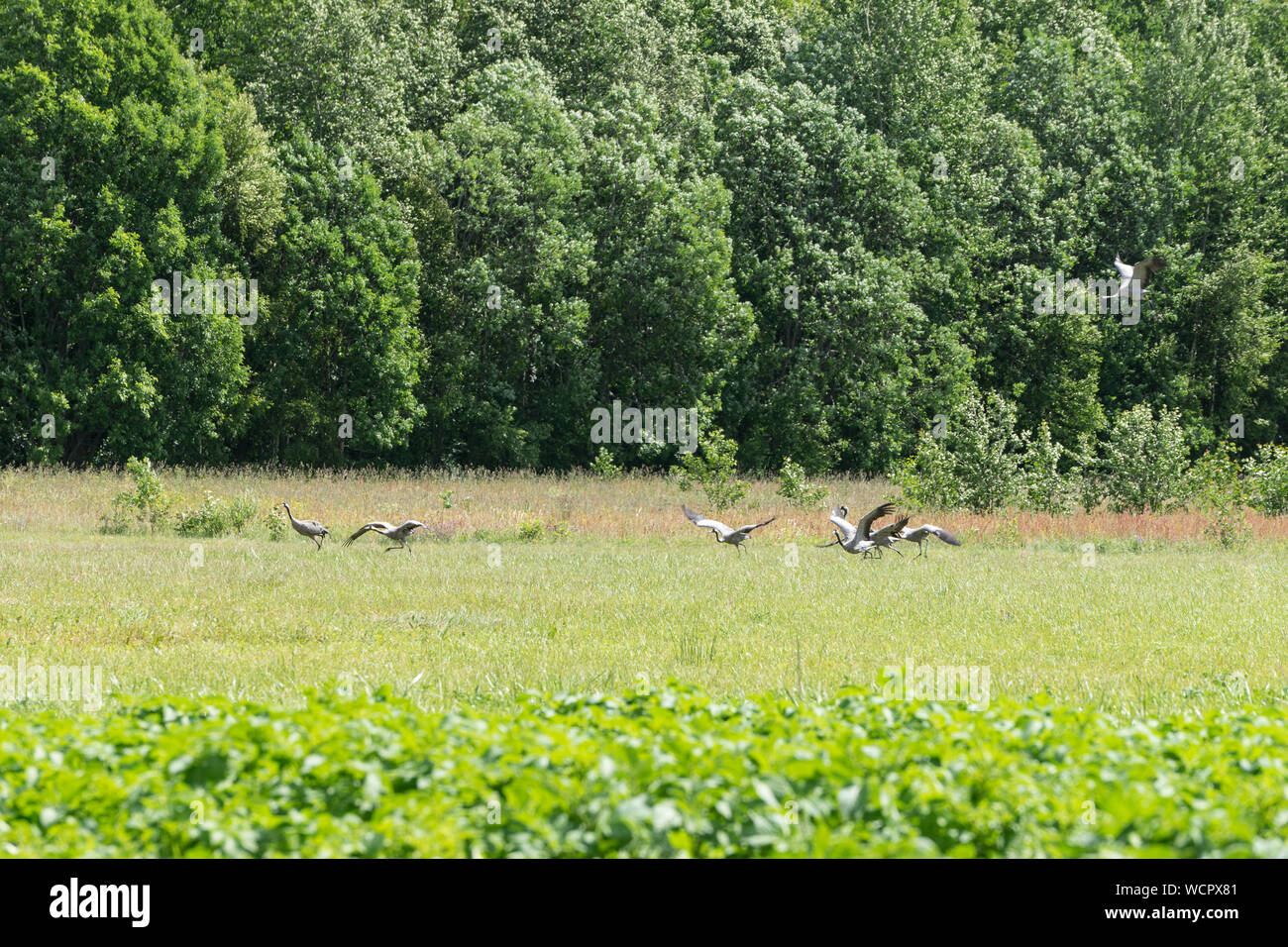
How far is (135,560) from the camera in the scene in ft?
63.7

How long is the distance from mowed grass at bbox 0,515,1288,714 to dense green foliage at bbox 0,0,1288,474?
17.7 meters

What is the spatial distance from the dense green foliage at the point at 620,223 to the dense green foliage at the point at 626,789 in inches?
1253

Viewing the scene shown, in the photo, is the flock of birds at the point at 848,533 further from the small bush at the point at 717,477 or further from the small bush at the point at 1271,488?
the small bush at the point at 1271,488

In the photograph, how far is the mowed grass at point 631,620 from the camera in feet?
35.5

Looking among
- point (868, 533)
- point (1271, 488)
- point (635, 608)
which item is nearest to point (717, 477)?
point (868, 533)

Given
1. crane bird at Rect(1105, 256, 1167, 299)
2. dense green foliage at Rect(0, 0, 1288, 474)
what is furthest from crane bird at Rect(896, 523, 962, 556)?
dense green foliage at Rect(0, 0, 1288, 474)

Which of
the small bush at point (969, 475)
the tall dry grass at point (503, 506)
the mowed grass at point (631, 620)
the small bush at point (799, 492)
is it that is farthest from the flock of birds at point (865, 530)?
the small bush at point (799, 492)

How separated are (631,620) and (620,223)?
32.2 m

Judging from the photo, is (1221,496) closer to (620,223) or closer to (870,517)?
(870,517)

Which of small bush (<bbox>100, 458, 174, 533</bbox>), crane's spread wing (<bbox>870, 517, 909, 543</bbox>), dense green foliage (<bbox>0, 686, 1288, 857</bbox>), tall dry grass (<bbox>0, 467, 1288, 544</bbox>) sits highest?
dense green foliage (<bbox>0, 686, 1288, 857</bbox>)

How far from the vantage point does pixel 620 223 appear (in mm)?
45031

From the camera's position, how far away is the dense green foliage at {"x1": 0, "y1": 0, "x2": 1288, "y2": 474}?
122 ft

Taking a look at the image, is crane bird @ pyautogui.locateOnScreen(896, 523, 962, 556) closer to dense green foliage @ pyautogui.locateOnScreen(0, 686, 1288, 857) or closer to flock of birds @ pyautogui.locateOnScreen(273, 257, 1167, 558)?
flock of birds @ pyautogui.locateOnScreen(273, 257, 1167, 558)

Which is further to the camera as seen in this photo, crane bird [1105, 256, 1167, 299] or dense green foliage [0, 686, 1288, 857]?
crane bird [1105, 256, 1167, 299]
